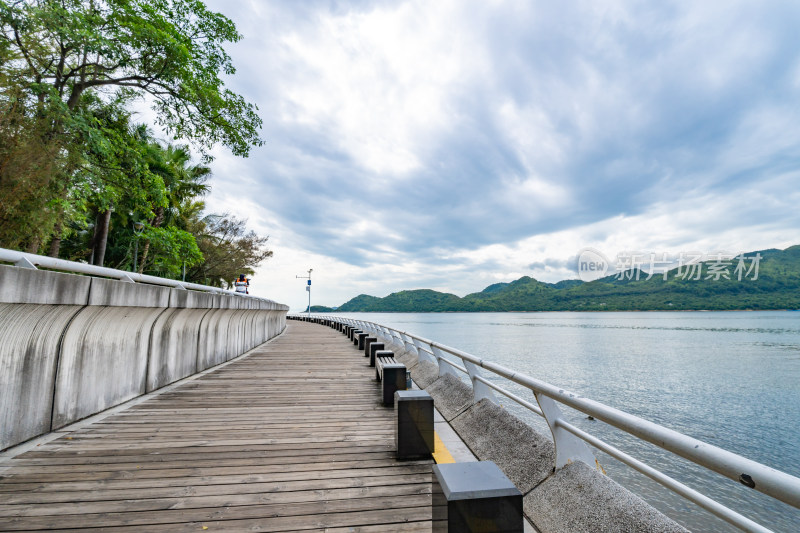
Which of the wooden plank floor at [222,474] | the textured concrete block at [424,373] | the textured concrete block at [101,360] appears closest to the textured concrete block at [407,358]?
the textured concrete block at [424,373]

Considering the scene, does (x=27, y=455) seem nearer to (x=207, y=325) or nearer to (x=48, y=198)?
(x=207, y=325)

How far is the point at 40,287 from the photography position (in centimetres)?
380

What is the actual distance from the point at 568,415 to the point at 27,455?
1627 centimetres

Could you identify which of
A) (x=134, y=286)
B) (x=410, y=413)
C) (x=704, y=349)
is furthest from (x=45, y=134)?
(x=704, y=349)

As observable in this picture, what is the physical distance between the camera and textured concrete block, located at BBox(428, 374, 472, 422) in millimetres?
6070

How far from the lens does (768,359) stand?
37.7 metres

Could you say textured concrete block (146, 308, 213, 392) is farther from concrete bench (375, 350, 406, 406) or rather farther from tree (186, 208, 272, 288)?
tree (186, 208, 272, 288)

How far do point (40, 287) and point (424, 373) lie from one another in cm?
725

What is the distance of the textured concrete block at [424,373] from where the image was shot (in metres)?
8.54

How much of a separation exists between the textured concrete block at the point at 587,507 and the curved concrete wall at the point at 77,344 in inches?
192

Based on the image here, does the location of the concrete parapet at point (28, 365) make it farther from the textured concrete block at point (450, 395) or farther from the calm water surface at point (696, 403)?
the calm water surface at point (696, 403)

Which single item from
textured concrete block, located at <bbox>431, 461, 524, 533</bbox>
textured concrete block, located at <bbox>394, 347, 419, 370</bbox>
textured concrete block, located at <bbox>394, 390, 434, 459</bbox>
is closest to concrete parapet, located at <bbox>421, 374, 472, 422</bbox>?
textured concrete block, located at <bbox>394, 390, 434, 459</bbox>

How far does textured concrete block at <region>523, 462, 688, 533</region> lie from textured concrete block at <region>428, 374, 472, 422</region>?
2629 mm

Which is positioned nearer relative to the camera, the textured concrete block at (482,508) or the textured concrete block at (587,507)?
the textured concrete block at (482,508)
